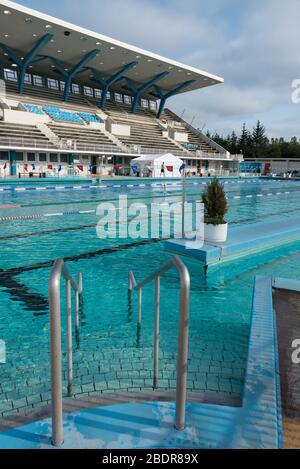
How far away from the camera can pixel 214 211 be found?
6602 millimetres

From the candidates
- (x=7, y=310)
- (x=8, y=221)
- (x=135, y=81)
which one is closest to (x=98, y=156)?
(x=135, y=81)

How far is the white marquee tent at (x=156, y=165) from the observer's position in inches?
1113

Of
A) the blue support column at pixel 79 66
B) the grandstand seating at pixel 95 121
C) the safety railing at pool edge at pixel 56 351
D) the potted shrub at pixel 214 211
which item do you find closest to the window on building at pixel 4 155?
the grandstand seating at pixel 95 121

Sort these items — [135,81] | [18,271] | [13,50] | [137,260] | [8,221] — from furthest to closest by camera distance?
[135,81] < [13,50] < [8,221] < [137,260] < [18,271]

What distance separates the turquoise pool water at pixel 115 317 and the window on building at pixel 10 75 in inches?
1352

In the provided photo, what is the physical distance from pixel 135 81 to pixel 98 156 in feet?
52.2

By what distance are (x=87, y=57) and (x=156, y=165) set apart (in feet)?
45.5

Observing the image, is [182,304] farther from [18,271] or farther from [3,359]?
[18,271]

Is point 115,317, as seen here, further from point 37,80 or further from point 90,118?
point 37,80

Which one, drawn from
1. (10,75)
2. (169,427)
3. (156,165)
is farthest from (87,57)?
(169,427)

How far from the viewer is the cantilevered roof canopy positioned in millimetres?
26984

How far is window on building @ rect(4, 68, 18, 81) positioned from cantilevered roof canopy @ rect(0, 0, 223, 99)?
4.45 feet

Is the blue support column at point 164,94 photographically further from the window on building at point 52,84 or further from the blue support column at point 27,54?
the blue support column at point 27,54
